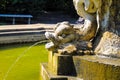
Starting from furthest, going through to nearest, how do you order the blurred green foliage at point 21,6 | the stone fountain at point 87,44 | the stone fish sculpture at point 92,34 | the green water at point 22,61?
the blurred green foliage at point 21,6, the green water at point 22,61, the stone fish sculpture at point 92,34, the stone fountain at point 87,44

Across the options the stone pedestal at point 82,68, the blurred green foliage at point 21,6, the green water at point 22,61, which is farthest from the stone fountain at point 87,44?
the blurred green foliage at point 21,6

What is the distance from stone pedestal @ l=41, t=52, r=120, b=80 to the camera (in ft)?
18.2

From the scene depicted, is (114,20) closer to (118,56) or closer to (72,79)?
(118,56)

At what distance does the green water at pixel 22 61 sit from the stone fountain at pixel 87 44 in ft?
4.86

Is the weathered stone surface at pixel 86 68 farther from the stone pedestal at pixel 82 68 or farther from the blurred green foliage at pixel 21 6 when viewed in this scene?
the blurred green foliage at pixel 21 6

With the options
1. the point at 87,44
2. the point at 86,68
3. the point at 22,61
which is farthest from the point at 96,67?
the point at 22,61

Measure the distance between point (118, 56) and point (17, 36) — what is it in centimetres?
691

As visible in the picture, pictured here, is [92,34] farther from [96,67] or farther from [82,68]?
[96,67]

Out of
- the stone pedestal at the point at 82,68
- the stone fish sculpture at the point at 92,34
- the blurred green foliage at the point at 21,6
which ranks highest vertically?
the stone fish sculpture at the point at 92,34

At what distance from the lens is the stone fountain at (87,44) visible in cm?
591

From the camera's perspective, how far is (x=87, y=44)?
6340 millimetres

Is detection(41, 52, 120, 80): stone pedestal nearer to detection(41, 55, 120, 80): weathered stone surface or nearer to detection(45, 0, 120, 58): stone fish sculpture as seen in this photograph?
detection(41, 55, 120, 80): weathered stone surface

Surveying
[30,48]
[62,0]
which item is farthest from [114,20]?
[62,0]

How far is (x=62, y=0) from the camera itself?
20672 millimetres
